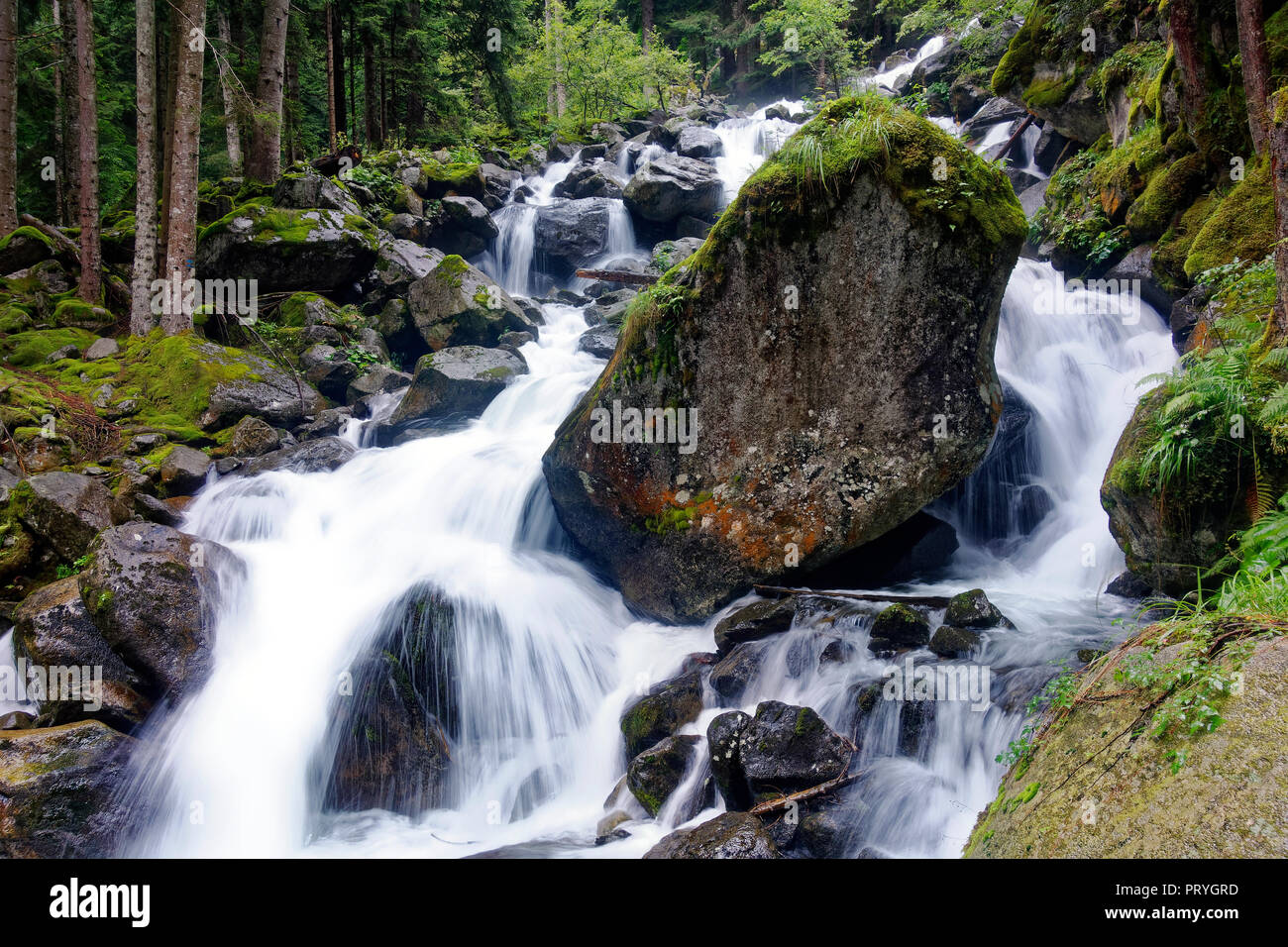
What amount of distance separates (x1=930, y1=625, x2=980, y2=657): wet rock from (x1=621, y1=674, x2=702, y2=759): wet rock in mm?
2129

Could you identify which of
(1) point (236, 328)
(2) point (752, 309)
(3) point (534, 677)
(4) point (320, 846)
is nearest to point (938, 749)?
(3) point (534, 677)

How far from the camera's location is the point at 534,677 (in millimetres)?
7211

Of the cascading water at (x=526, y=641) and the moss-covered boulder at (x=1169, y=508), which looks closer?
the moss-covered boulder at (x=1169, y=508)

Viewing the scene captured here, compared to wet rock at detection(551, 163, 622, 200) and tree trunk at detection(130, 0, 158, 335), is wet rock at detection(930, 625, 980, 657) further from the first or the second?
wet rock at detection(551, 163, 622, 200)

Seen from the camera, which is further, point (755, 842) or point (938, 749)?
point (938, 749)

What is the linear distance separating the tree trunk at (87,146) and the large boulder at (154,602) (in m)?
9.20

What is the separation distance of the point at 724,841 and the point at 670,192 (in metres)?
16.2

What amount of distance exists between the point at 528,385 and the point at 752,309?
596 centimetres

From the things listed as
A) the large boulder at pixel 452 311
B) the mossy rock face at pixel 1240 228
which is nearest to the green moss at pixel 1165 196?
the mossy rock face at pixel 1240 228

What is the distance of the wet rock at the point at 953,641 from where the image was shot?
5.82m

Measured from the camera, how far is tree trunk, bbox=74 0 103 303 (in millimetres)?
12617

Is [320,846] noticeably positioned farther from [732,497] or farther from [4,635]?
[732,497]

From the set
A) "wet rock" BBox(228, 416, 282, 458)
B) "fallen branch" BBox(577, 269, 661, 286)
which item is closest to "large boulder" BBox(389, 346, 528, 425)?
"wet rock" BBox(228, 416, 282, 458)

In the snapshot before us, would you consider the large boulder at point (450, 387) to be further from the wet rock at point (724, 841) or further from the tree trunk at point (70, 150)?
the tree trunk at point (70, 150)
